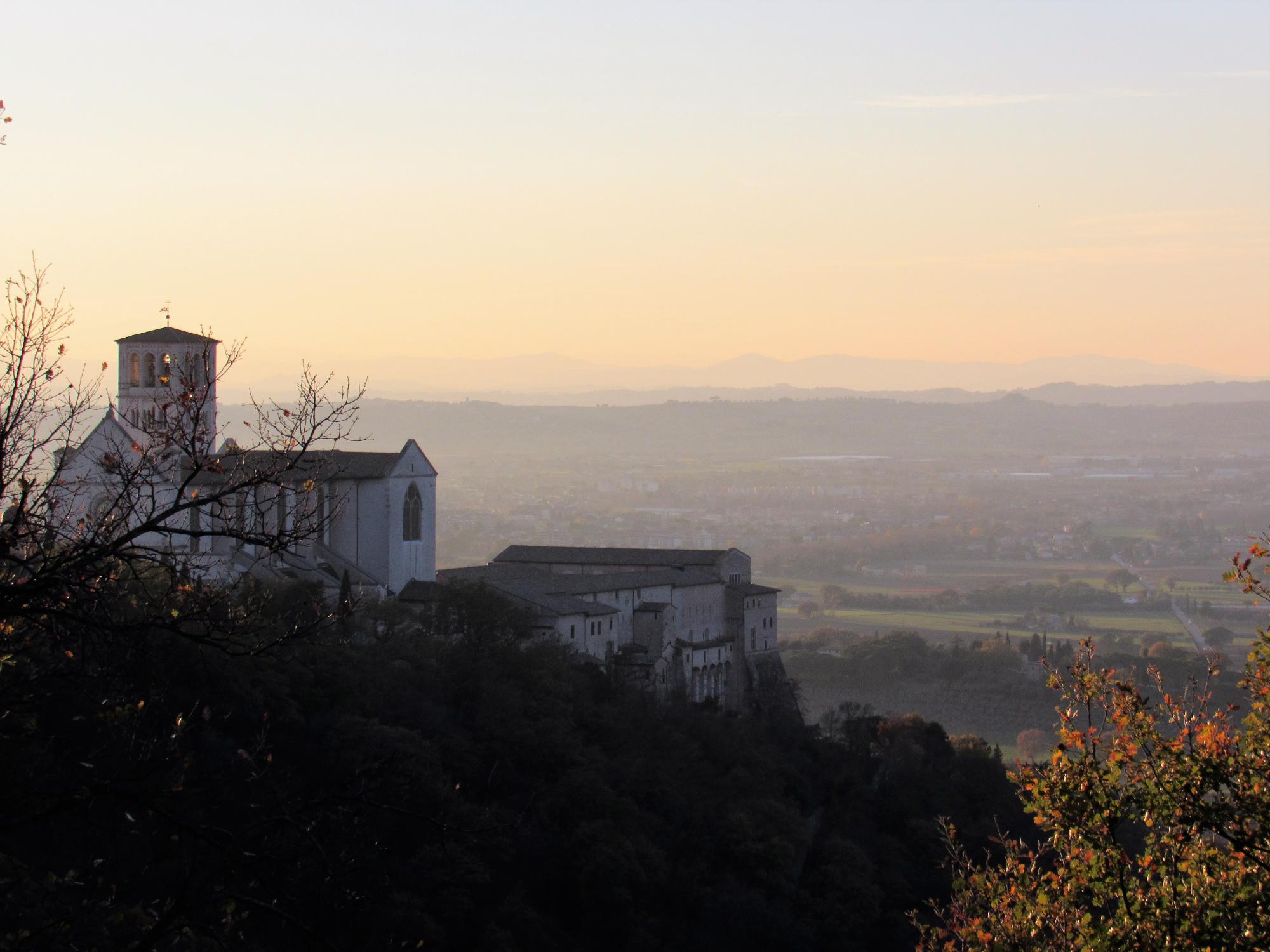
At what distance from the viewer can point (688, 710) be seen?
43.7 m

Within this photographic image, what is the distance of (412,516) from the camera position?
1779 inches

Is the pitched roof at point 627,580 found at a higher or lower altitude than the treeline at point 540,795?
higher

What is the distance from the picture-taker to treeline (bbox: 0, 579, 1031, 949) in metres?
23.9

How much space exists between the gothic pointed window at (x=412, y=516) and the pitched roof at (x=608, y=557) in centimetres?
702

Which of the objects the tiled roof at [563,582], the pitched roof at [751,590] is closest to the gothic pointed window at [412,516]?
the tiled roof at [563,582]

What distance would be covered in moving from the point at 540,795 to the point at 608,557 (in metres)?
18.2

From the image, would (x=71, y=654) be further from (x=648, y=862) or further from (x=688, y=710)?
(x=688, y=710)

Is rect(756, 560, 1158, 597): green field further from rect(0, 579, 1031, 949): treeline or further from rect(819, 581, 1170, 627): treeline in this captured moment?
rect(0, 579, 1031, 949): treeline

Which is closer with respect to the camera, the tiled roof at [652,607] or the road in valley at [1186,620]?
the tiled roof at [652,607]

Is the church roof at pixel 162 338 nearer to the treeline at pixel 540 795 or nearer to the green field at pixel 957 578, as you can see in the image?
the treeline at pixel 540 795

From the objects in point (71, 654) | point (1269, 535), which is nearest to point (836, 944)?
point (1269, 535)

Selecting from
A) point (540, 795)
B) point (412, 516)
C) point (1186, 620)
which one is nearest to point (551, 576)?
point (412, 516)

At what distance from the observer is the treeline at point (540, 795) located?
23.9m

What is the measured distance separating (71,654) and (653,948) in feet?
79.9
